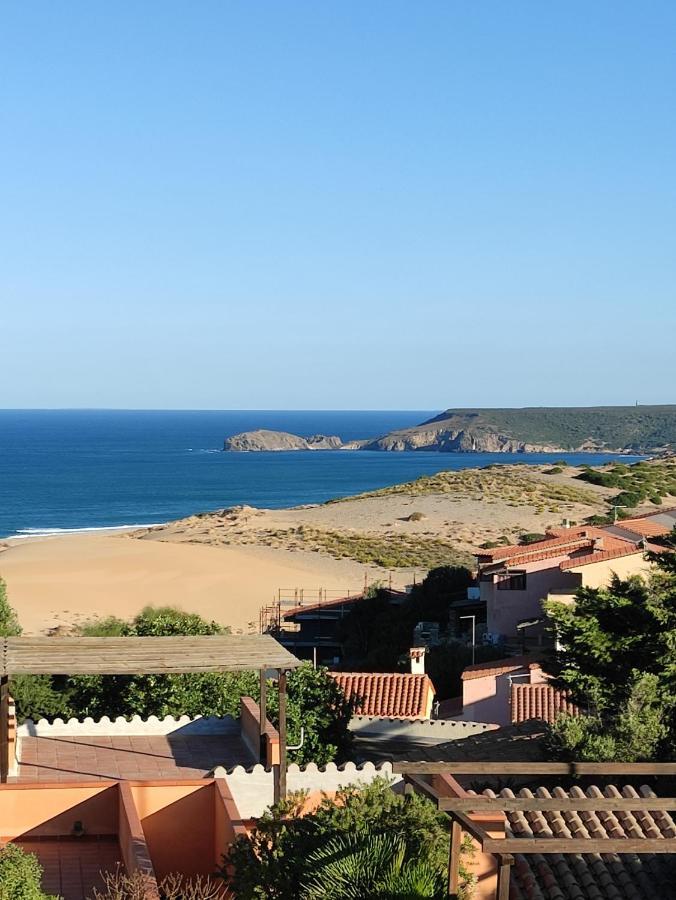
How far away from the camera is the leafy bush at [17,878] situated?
26.8 feet

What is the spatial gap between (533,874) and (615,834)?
1033 mm

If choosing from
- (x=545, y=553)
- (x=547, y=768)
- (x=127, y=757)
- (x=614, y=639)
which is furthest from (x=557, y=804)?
(x=545, y=553)

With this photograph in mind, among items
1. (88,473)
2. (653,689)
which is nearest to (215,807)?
(653,689)

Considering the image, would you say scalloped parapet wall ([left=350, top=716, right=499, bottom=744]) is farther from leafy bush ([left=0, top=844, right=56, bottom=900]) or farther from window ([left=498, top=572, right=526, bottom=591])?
leafy bush ([left=0, top=844, right=56, bottom=900])

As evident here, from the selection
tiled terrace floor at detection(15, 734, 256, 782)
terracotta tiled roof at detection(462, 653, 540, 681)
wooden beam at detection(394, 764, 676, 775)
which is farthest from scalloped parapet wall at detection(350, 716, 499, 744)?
wooden beam at detection(394, 764, 676, 775)

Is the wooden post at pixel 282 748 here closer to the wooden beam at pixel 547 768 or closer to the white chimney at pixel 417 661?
the wooden beam at pixel 547 768

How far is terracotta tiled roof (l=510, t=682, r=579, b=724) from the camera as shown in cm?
2142

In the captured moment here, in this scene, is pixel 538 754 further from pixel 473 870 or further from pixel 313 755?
pixel 473 870

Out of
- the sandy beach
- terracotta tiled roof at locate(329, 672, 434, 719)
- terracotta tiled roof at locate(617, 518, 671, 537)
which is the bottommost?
the sandy beach

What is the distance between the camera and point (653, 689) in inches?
677

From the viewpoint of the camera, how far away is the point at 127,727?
1523 centimetres

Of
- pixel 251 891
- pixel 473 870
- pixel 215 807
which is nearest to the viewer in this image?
pixel 251 891

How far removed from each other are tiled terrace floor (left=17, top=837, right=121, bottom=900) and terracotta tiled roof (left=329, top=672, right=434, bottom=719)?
37.4ft

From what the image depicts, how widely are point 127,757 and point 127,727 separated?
4.11ft
